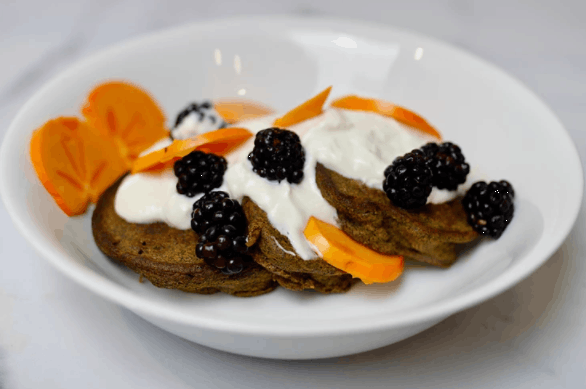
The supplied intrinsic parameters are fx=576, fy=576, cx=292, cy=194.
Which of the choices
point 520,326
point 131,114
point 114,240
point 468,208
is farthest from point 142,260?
point 520,326

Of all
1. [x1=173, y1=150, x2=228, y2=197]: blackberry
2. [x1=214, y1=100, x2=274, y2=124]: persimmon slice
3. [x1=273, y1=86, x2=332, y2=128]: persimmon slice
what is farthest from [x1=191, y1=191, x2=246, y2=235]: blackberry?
[x1=214, y1=100, x2=274, y2=124]: persimmon slice

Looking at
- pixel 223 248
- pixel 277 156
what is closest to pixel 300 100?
pixel 277 156

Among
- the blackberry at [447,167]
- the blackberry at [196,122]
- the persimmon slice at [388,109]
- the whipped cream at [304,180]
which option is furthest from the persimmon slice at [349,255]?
the blackberry at [196,122]

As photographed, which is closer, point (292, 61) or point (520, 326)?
point (520, 326)

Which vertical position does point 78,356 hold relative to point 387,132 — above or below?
below

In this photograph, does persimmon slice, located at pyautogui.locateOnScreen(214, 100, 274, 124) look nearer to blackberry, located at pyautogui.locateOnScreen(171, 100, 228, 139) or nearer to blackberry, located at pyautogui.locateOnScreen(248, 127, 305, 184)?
blackberry, located at pyautogui.locateOnScreen(171, 100, 228, 139)

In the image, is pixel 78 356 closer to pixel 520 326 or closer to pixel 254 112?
pixel 254 112
